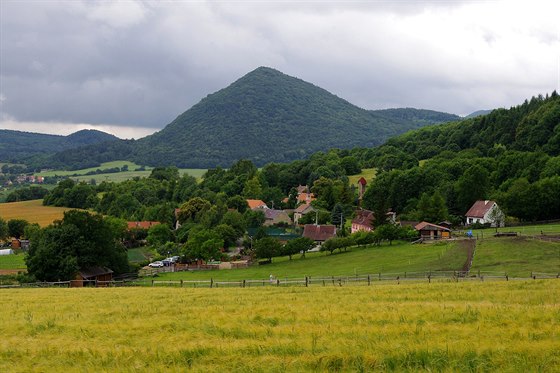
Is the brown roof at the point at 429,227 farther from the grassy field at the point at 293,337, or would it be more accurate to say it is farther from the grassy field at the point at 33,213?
the grassy field at the point at 33,213

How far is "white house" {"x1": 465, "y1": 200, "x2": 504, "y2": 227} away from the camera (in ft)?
279

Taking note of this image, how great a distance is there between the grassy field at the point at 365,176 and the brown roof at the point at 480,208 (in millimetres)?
58888

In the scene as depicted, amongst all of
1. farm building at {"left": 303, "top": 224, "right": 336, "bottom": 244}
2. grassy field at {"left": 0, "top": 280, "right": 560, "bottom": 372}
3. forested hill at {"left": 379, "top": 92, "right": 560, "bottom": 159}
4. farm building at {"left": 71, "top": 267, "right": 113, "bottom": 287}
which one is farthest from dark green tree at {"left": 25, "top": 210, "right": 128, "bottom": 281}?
forested hill at {"left": 379, "top": 92, "right": 560, "bottom": 159}

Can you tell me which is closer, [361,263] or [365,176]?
[361,263]

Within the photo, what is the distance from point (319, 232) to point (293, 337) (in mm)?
77090

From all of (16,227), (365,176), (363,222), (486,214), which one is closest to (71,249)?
(363,222)

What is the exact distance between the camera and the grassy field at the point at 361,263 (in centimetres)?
5453

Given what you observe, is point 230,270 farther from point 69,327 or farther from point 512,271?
point 69,327

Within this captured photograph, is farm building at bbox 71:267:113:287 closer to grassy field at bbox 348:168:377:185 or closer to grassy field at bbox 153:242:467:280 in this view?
grassy field at bbox 153:242:467:280

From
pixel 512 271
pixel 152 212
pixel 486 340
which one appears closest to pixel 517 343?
pixel 486 340

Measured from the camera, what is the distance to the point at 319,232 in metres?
92.2

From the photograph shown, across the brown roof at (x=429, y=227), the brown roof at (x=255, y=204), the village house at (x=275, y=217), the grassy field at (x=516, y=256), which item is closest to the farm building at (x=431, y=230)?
the brown roof at (x=429, y=227)

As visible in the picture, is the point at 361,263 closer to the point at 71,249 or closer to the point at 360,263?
the point at 360,263

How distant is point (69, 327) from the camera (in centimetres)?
1858
